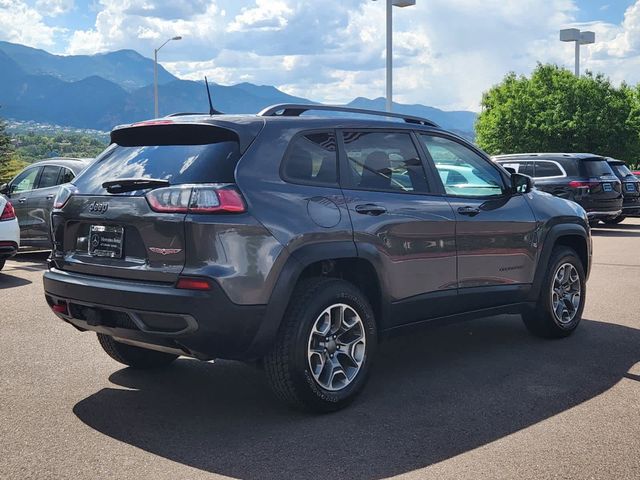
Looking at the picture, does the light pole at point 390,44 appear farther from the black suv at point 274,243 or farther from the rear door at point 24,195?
the black suv at point 274,243

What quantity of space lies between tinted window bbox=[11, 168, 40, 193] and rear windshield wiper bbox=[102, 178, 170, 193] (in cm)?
887

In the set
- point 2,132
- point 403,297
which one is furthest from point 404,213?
point 2,132

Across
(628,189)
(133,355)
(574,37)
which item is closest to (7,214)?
(133,355)

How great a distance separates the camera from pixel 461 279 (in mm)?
5609

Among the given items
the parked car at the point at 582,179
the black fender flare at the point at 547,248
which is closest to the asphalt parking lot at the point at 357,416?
the black fender flare at the point at 547,248

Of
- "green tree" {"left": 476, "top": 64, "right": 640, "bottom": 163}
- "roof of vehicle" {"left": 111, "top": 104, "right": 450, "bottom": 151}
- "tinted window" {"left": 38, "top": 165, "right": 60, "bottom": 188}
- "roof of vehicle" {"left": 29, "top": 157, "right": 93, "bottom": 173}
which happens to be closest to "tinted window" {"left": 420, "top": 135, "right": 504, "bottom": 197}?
"roof of vehicle" {"left": 111, "top": 104, "right": 450, "bottom": 151}

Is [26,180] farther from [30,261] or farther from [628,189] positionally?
[628,189]

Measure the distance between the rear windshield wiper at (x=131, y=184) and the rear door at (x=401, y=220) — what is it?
44.8 inches

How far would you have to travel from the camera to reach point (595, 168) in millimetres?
17891

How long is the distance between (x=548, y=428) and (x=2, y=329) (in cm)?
500

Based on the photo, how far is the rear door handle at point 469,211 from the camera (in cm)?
564

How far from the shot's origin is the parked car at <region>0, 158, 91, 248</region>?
→ 1227cm

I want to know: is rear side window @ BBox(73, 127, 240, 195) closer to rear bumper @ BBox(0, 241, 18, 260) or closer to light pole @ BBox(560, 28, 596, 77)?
rear bumper @ BBox(0, 241, 18, 260)

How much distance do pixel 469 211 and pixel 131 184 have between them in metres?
2.47
